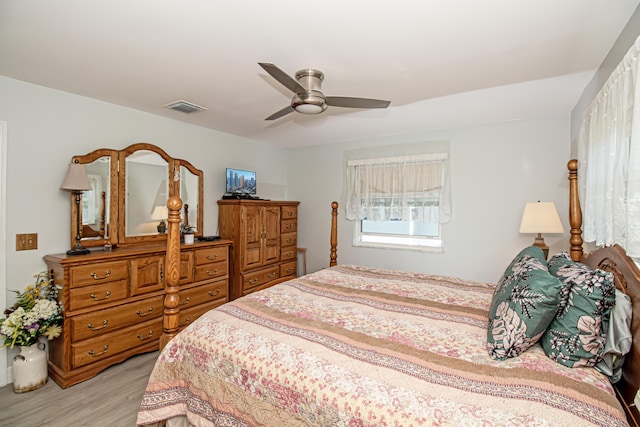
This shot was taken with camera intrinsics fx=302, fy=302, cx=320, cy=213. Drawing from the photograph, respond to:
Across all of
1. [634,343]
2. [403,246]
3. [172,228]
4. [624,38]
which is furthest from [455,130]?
[172,228]

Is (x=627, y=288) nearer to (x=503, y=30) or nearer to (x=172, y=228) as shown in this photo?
(x=503, y=30)

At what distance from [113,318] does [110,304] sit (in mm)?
131

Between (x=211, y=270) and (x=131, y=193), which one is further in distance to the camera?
(x=211, y=270)

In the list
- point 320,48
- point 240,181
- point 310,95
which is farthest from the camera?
point 240,181

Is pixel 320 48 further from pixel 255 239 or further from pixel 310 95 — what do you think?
pixel 255 239

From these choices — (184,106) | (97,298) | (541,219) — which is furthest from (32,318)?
(541,219)

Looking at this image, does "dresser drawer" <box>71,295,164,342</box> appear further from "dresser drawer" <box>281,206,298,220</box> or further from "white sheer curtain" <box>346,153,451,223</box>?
"white sheer curtain" <box>346,153,451,223</box>

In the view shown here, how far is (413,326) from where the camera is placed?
66.6 inches

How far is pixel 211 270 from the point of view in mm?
3512

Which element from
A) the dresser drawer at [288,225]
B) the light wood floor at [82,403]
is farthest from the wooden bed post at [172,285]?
the dresser drawer at [288,225]

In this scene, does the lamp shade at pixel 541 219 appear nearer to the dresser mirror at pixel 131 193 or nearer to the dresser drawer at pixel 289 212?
the dresser drawer at pixel 289 212

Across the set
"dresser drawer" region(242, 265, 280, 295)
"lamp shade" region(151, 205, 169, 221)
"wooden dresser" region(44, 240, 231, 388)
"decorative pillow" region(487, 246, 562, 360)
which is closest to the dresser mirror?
"lamp shade" region(151, 205, 169, 221)

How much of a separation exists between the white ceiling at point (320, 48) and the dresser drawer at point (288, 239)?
2106 millimetres

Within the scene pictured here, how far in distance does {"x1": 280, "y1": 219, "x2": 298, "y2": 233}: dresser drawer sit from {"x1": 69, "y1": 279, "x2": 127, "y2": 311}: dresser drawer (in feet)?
7.15
